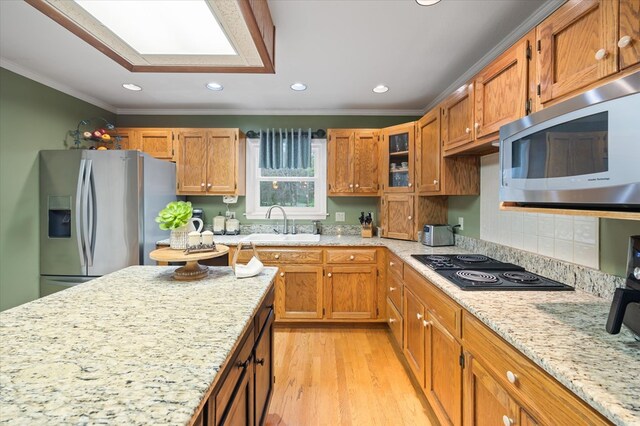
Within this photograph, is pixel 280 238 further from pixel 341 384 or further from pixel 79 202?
pixel 79 202

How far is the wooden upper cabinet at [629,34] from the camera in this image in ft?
3.01

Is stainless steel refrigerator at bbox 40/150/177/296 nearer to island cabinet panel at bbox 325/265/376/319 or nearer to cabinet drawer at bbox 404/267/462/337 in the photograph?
island cabinet panel at bbox 325/265/376/319

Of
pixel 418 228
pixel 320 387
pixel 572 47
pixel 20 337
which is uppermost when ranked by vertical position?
pixel 572 47

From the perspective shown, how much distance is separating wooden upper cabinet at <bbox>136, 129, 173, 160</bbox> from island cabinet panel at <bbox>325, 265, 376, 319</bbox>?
88.0 inches

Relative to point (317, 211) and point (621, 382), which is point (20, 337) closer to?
point (621, 382)

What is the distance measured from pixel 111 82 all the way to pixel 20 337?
2.74 m

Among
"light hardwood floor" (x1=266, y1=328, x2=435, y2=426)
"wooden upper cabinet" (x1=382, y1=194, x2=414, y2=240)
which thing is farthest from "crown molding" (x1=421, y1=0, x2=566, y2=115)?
"light hardwood floor" (x1=266, y1=328, x2=435, y2=426)

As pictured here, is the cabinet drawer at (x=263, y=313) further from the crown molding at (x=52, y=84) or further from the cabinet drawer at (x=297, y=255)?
the crown molding at (x=52, y=84)

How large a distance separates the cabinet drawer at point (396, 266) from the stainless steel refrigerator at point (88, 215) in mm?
2353

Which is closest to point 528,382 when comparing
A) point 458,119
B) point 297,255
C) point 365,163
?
point 458,119

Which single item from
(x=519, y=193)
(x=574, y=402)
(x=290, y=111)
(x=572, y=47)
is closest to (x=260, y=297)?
(x=574, y=402)

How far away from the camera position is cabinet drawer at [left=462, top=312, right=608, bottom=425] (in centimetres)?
74

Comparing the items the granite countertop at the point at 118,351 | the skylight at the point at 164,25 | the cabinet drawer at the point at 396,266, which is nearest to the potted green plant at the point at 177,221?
the granite countertop at the point at 118,351

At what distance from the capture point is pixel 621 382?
0.70 metres
